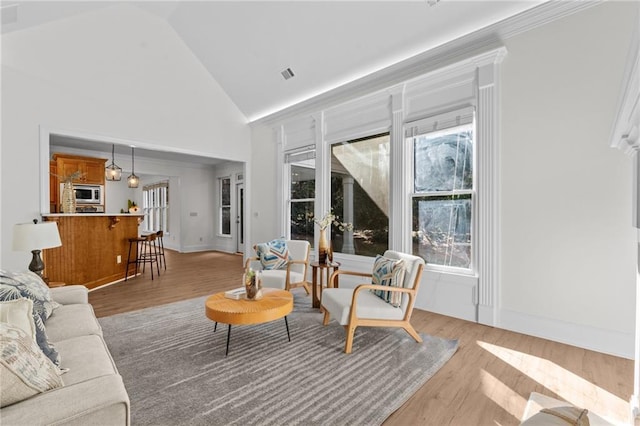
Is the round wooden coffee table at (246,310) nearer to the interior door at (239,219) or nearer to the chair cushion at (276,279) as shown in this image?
the chair cushion at (276,279)

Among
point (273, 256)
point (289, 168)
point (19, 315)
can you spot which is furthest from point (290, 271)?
point (19, 315)

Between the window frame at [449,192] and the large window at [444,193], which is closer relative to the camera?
the window frame at [449,192]

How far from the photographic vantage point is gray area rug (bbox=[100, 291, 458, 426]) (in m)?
1.96

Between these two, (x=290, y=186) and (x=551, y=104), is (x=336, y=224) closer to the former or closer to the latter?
(x=290, y=186)

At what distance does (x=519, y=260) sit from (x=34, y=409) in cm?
382

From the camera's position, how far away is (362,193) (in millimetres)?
4941

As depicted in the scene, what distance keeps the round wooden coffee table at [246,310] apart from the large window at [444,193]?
2.09m

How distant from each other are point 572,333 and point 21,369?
400 cm

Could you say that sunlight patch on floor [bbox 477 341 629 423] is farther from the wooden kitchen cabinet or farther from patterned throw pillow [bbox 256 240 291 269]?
the wooden kitchen cabinet

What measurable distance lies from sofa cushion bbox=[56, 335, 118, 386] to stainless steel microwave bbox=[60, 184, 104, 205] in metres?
6.90

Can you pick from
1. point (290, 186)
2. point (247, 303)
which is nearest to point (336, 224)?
point (290, 186)

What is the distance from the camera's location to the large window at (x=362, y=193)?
4.66 metres

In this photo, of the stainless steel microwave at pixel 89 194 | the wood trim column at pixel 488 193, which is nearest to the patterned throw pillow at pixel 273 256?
the wood trim column at pixel 488 193

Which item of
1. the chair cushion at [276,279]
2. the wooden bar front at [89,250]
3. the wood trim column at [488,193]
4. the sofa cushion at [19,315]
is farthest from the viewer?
the wooden bar front at [89,250]
